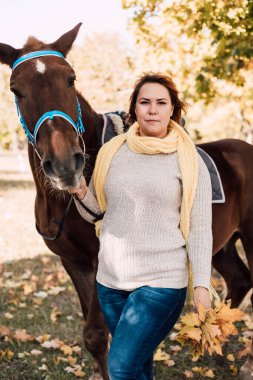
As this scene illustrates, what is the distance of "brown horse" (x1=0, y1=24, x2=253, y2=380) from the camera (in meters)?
2.39

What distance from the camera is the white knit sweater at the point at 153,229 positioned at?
2.34 metres

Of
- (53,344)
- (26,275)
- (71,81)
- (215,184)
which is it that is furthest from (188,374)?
(26,275)

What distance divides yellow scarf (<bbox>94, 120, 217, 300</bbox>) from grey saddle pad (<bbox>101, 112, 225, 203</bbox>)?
2.02 ft

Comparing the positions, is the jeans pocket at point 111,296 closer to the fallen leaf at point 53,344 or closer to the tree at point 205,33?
the fallen leaf at point 53,344

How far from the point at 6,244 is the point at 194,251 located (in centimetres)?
644

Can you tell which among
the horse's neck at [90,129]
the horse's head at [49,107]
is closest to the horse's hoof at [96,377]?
the horse's neck at [90,129]

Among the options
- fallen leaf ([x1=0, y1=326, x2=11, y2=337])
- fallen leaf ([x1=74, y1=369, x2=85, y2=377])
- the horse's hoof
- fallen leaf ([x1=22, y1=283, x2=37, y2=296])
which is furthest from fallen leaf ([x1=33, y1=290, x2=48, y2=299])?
the horse's hoof

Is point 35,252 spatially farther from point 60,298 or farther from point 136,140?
point 136,140

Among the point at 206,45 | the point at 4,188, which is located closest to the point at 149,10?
the point at 206,45

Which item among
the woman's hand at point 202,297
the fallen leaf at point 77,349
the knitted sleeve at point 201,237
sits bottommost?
the fallen leaf at point 77,349

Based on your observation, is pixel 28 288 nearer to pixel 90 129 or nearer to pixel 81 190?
pixel 90 129

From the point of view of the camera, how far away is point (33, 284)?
19.7 feet

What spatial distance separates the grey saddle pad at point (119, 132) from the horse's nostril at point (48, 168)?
0.96 m

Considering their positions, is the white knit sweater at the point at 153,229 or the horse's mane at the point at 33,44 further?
the horse's mane at the point at 33,44
